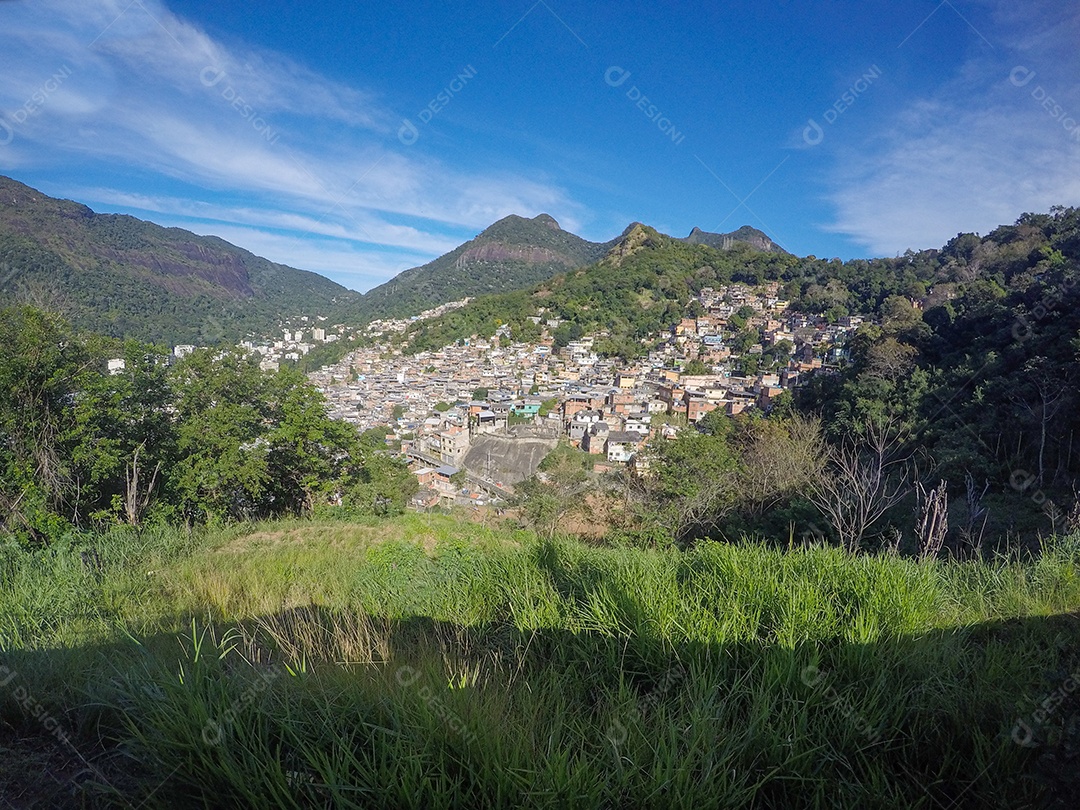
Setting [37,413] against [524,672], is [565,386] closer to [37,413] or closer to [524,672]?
[37,413]

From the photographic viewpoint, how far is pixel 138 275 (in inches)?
2174

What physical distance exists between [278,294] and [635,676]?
10367cm

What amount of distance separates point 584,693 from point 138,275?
7250 centimetres

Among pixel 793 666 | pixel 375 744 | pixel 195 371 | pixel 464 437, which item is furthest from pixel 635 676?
pixel 464 437

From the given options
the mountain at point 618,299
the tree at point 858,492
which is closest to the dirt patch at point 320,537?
the tree at point 858,492

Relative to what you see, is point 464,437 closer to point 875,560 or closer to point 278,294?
point 875,560

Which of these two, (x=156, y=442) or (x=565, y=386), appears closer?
(x=156, y=442)

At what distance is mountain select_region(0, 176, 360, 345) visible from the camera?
34.8 m

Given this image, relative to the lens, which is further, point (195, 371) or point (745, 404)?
point (745, 404)

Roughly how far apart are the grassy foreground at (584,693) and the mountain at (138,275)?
32.6 ft

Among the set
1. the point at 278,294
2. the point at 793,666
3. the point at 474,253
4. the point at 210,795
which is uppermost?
the point at 474,253

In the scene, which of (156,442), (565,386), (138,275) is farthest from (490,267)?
(156,442)

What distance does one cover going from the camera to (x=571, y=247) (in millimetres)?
119188

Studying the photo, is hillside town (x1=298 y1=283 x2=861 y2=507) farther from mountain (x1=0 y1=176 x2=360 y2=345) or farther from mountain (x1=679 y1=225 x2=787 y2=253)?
mountain (x1=679 y1=225 x2=787 y2=253)
